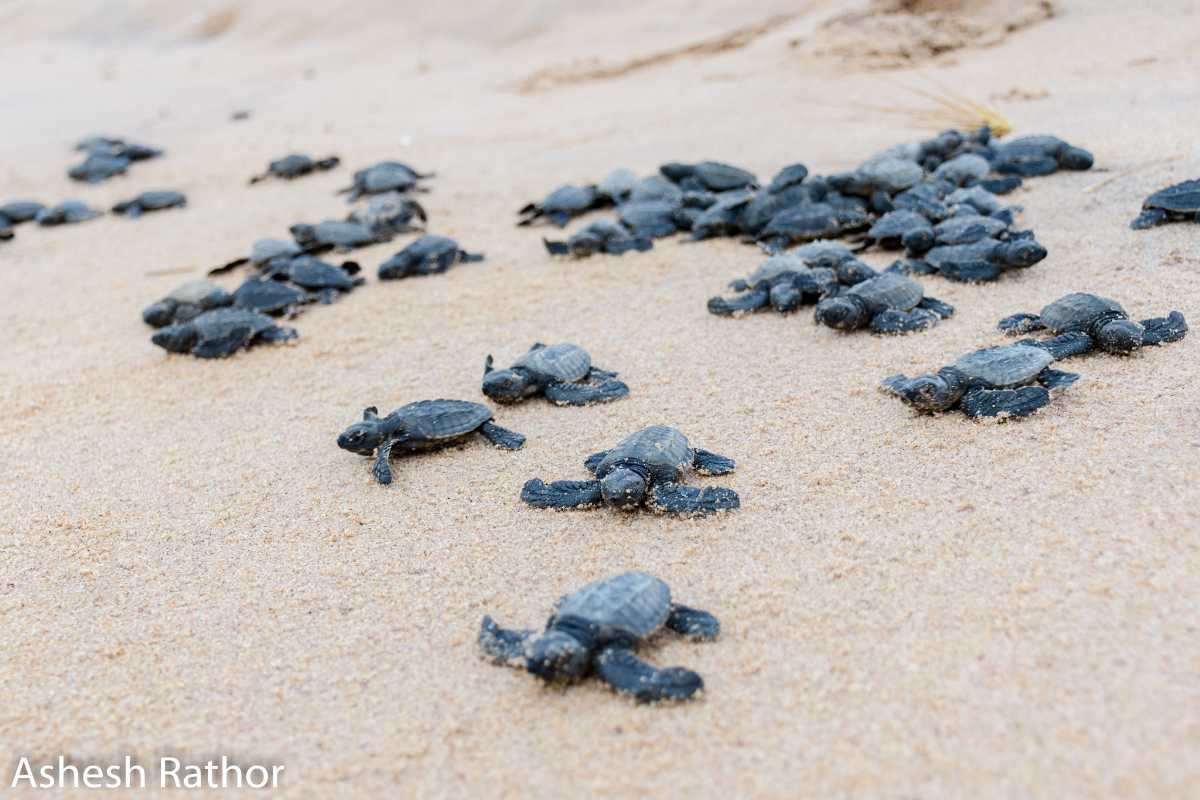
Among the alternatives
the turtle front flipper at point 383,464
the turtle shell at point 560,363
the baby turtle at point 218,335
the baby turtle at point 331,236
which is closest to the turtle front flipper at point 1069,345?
the turtle shell at point 560,363

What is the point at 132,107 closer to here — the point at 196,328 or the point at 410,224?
the point at 410,224

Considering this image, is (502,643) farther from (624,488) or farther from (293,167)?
(293,167)

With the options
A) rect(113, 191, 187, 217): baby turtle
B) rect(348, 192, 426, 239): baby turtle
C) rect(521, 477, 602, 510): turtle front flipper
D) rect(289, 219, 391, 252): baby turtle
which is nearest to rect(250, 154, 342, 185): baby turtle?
rect(113, 191, 187, 217): baby turtle

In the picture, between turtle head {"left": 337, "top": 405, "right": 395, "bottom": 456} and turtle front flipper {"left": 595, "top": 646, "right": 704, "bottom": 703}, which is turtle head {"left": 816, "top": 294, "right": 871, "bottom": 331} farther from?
turtle front flipper {"left": 595, "top": 646, "right": 704, "bottom": 703}

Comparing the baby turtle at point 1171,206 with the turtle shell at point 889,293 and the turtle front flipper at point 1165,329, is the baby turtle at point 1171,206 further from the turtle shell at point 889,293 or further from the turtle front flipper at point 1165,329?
the turtle shell at point 889,293

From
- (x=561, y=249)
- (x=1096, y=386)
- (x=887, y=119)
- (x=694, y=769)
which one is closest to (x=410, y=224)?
(x=561, y=249)
